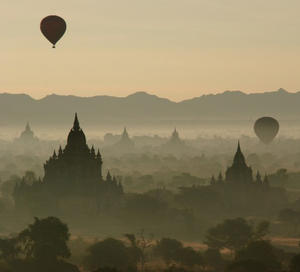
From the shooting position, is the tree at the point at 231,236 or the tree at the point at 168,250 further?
the tree at the point at 231,236

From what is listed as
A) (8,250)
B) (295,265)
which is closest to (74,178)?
(8,250)

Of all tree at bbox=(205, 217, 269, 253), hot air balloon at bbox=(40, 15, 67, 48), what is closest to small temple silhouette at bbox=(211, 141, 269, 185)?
hot air balloon at bbox=(40, 15, 67, 48)

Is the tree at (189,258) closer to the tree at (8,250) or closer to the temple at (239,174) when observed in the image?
the tree at (8,250)

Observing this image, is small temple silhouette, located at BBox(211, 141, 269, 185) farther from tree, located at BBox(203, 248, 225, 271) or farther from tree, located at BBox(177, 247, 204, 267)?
tree, located at BBox(177, 247, 204, 267)

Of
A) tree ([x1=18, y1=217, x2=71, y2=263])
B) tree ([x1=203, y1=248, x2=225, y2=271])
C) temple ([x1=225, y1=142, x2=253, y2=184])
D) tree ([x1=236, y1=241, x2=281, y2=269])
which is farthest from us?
temple ([x1=225, y1=142, x2=253, y2=184])

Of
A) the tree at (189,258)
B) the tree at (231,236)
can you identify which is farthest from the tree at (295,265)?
the tree at (231,236)

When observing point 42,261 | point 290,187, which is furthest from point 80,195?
point 290,187
